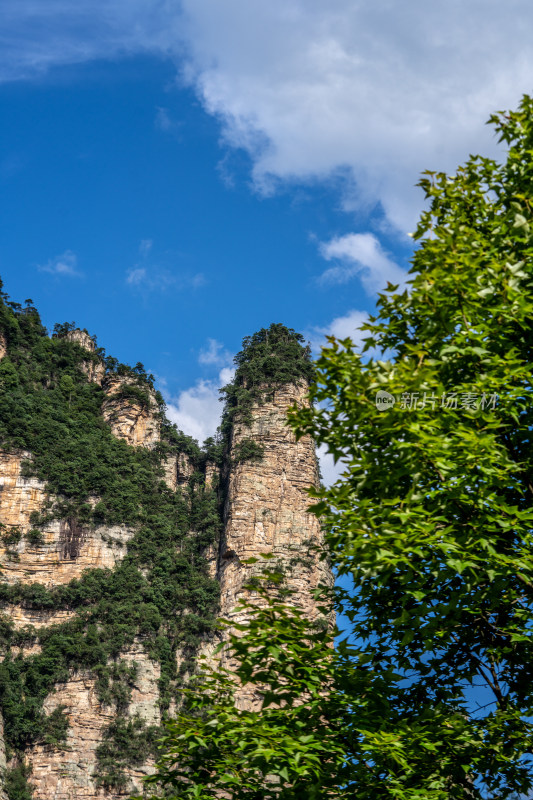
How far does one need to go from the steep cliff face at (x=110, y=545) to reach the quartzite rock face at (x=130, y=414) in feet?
0.42

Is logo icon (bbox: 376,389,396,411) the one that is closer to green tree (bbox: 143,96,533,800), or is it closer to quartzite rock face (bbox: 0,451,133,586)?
green tree (bbox: 143,96,533,800)

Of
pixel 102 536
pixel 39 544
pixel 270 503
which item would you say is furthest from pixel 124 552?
pixel 270 503

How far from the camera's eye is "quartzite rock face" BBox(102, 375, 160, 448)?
7425 centimetres

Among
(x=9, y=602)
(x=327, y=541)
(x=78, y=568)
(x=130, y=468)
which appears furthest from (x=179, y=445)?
(x=327, y=541)

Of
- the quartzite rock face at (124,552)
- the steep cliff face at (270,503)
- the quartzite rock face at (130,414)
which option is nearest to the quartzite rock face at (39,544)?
the quartzite rock face at (124,552)

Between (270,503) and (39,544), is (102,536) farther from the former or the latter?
(270,503)

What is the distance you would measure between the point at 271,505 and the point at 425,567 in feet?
190

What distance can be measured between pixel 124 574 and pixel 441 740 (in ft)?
191

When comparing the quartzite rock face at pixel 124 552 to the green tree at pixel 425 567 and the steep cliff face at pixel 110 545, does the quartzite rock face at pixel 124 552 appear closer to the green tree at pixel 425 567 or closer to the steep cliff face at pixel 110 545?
the steep cliff face at pixel 110 545

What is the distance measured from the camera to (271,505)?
64.3 m

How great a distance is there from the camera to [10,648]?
180 feet

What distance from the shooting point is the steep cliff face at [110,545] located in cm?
5272

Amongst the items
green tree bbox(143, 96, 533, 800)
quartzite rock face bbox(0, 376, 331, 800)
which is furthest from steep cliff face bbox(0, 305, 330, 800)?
green tree bbox(143, 96, 533, 800)

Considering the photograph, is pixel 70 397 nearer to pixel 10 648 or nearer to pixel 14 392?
pixel 14 392
